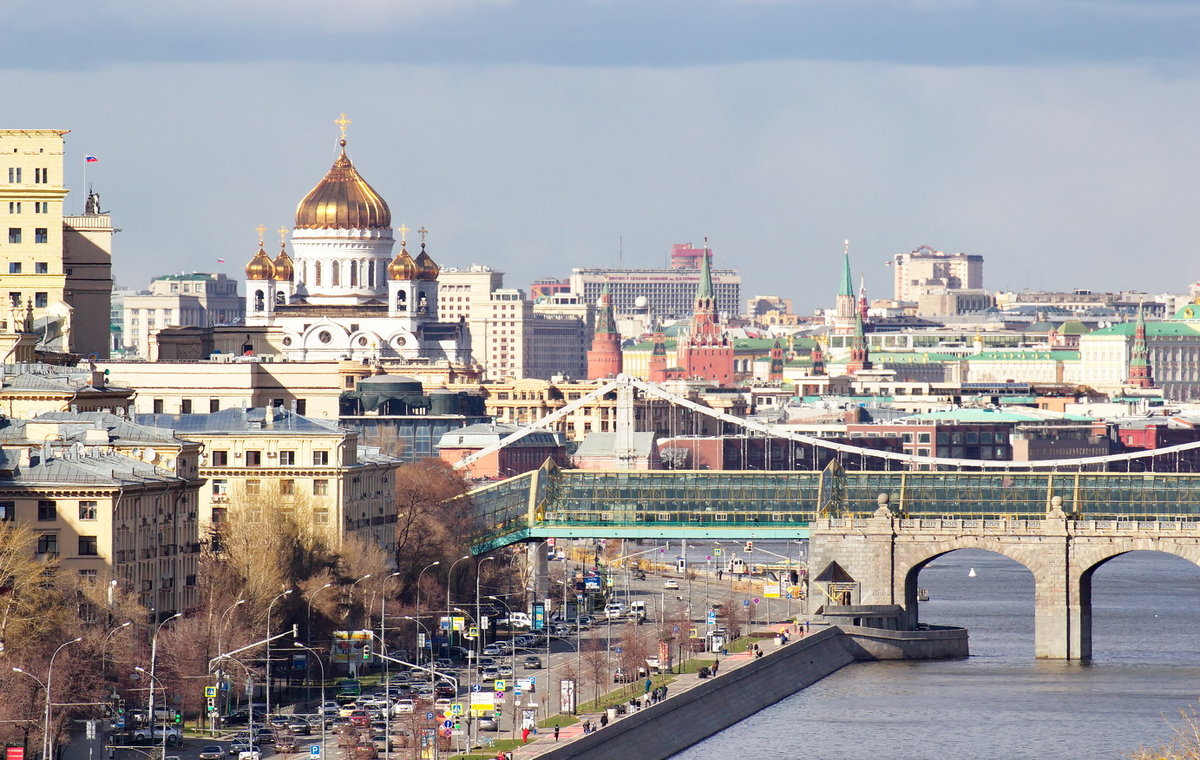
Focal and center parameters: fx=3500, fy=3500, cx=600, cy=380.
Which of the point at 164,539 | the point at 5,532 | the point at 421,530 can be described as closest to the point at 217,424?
the point at 421,530

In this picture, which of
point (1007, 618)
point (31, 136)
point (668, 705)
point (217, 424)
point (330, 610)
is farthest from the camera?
point (1007, 618)

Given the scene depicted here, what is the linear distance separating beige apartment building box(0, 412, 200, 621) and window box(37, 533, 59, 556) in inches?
1.1

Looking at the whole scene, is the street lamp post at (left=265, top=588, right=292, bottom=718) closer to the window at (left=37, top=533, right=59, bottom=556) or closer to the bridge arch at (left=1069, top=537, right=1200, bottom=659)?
the window at (left=37, top=533, right=59, bottom=556)

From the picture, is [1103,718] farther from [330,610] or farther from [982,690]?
[330,610]

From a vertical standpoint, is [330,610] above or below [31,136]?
below

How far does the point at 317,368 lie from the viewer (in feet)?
507

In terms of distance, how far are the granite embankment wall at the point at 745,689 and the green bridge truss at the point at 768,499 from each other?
10.1m

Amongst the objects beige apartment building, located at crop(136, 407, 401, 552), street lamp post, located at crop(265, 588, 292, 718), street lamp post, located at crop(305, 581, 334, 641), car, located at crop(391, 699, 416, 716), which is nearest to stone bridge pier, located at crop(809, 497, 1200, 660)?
beige apartment building, located at crop(136, 407, 401, 552)

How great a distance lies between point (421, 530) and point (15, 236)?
1932 cm

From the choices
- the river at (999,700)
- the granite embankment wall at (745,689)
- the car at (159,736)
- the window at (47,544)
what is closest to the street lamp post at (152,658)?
the car at (159,736)

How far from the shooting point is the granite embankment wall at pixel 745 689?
92438mm

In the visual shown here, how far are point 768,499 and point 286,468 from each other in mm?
27097

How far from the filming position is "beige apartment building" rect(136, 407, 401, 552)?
119 meters

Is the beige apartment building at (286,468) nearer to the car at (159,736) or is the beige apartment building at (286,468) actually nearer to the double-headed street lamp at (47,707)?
the car at (159,736)
